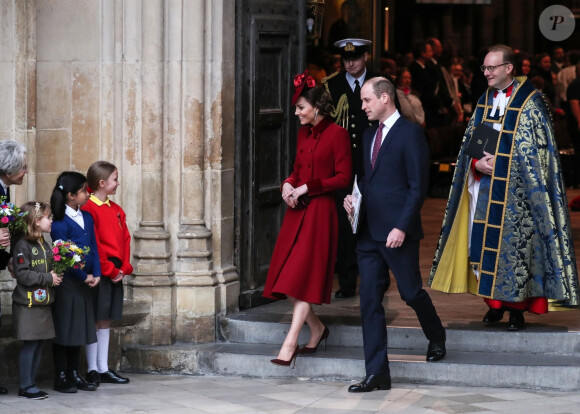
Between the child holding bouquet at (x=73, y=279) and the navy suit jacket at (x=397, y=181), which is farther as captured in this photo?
the child holding bouquet at (x=73, y=279)

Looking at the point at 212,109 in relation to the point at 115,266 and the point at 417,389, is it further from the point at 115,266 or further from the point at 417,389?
the point at 417,389

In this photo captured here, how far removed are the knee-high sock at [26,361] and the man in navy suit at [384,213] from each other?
1.98m

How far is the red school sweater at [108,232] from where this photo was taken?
8625 millimetres

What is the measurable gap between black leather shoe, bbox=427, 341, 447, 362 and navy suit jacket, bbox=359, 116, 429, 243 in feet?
2.53

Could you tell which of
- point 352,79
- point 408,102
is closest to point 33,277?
point 352,79

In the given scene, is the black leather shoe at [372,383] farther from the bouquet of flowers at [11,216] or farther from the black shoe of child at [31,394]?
the bouquet of flowers at [11,216]

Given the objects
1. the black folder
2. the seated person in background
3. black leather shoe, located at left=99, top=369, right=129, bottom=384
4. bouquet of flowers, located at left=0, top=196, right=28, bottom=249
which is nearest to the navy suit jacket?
the black folder

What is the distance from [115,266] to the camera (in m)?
8.69

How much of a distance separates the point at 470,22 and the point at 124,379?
22.6m

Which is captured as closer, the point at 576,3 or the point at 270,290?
the point at 270,290

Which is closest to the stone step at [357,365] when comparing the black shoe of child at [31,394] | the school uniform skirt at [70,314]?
the school uniform skirt at [70,314]

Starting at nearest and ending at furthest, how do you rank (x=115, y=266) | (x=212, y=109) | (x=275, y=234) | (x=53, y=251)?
(x=53, y=251), (x=115, y=266), (x=212, y=109), (x=275, y=234)

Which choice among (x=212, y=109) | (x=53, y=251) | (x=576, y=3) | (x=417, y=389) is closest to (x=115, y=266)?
(x=53, y=251)

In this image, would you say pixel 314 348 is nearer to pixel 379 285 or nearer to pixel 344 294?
pixel 379 285
